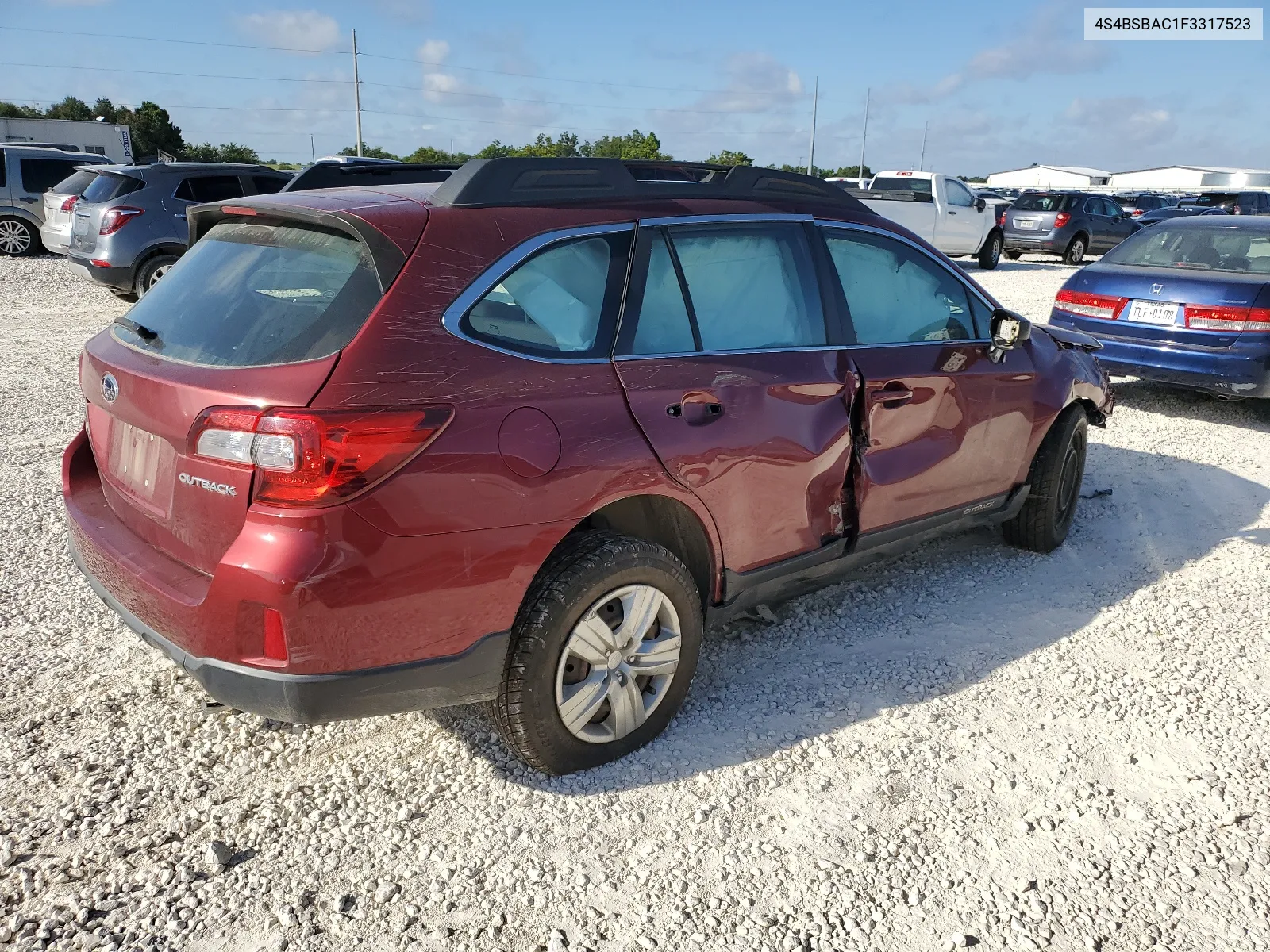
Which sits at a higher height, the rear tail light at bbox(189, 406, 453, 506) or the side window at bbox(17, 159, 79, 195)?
the side window at bbox(17, 159, 79, 195)

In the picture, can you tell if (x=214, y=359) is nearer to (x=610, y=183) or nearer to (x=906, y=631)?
(x=610, y=183)

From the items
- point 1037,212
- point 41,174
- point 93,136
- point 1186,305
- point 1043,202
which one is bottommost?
point 1186,305

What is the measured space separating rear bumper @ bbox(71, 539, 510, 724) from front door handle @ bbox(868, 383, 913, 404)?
5.73 ft

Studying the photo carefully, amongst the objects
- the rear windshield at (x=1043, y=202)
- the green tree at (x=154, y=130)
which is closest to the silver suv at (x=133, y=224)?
the rear windshield at (x=1043, y=202)

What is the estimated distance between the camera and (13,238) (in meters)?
16.5

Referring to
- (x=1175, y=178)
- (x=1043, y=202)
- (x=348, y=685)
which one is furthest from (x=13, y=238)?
(x=1175, y=178)

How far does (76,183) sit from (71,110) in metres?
60.1

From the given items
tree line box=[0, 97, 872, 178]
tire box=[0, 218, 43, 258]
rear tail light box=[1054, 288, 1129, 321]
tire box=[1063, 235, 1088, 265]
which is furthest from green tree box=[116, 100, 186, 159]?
rear tail light box=[1054, 288, 1129, 321]

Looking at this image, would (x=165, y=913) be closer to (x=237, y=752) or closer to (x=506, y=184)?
(x=237, y=752)

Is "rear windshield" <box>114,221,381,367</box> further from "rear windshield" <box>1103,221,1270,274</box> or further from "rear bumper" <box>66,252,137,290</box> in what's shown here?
"rear bumper" <box>66,252,137,290</box>

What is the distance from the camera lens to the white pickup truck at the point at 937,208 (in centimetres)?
1916

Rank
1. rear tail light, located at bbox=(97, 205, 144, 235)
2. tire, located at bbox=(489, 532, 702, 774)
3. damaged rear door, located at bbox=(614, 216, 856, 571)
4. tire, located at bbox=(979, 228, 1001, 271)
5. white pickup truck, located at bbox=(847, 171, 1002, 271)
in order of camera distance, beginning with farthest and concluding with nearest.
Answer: tire, located at bbox=(979, 228, 1001, 271), white pickup truck, located at bbox=(847, 171, 1002, 271), rear tail light, located at bbox=(97, 205, 144, 235), damaged rear door, located at bbox=(614, 216, 856, 571), tire, located at bbox=(489, 532, 702, 774)

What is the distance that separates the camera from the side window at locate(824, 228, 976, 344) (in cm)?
380

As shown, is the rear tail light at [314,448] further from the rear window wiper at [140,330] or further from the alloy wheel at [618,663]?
the alloy wheel at [618,663]
